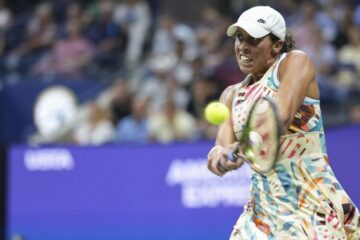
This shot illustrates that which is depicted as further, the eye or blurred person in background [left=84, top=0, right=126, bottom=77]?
blurred person in background [left=84, top=0, right=126, bottom=77]

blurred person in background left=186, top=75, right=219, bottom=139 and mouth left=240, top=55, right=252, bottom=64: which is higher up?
blurred person in background left=186, top=75, right=219, bottom=139

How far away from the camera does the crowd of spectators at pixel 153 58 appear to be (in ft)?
34.4

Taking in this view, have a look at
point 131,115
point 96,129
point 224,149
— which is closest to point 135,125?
point 131,115

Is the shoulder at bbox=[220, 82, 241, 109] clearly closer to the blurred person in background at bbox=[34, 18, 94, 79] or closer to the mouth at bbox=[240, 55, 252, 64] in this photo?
the mouth at bbox=[240, 55, 252, 64]

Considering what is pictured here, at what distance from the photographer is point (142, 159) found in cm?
930

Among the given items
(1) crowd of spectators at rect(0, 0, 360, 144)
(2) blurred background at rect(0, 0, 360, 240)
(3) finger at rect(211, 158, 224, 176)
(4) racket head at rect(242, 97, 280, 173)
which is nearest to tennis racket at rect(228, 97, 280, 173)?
(4) racket head at rect(242, 97, 280, 173)

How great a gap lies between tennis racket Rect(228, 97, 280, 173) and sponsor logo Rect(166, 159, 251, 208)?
364cm

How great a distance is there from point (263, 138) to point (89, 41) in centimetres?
963

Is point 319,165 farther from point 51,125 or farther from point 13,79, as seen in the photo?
point 13,79

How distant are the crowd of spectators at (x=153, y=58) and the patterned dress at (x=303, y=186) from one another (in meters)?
4.05

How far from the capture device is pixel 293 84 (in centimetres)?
486

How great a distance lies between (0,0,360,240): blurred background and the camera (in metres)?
9.00

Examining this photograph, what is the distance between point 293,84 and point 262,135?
1.16 feet

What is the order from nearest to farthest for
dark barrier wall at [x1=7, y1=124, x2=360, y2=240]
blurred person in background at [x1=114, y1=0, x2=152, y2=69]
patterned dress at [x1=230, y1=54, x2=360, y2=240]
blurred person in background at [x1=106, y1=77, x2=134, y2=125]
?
patterned dress at [x1=230, y1=54, x2=360, y2=240], dark barrier wall at [x1=7, y1=124, x2=360, y2=240], blurred person in background at [x1=106, y1=77, x2=134, y2=125], blurred person in background at [x1=114, y1=0, x2=152, y2=69]
